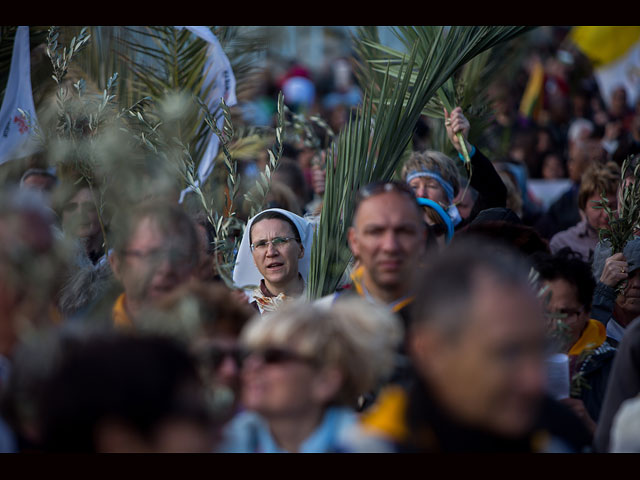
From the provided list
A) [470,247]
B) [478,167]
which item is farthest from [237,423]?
[478,167]

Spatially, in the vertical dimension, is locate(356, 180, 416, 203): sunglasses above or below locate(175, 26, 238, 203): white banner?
below

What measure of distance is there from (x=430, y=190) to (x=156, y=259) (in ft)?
8.71

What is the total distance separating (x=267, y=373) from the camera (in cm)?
224

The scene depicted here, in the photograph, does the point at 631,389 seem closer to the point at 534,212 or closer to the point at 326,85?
the point at 534,212

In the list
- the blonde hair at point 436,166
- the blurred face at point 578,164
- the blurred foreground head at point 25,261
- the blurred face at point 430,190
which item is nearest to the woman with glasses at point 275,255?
the blurred face at point 430,190

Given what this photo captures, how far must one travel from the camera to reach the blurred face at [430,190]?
489cm

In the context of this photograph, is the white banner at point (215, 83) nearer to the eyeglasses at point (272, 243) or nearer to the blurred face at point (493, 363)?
the eyeglasses at point (272, 243)

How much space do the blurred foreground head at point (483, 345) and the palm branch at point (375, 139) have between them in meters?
1.81

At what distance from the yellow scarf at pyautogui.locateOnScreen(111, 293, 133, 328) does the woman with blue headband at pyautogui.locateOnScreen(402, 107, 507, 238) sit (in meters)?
2.50

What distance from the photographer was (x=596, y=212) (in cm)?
538

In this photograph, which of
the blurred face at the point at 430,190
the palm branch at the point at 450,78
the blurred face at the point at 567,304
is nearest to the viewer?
the blurred face at the point at 567,304

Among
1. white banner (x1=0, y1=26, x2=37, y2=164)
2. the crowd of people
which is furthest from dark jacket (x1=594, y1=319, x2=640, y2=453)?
white banner (x1=0, y1=26, x2=37, y2=164)

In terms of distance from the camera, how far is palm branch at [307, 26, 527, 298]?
3.94 meters

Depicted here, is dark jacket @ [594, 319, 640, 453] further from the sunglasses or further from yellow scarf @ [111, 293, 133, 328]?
yellow scarf @ [111, 293, 133, 328]
